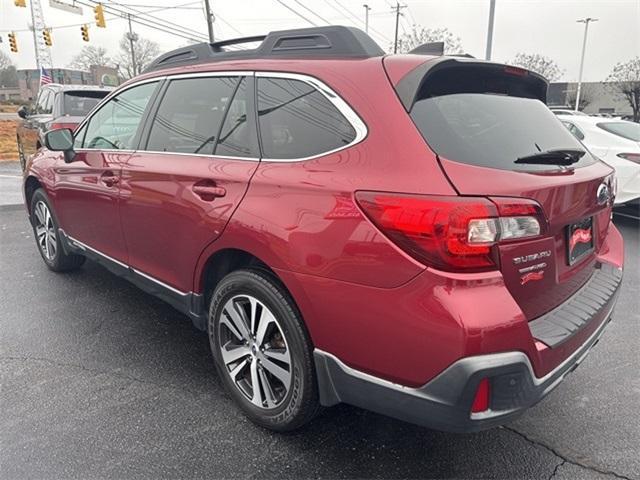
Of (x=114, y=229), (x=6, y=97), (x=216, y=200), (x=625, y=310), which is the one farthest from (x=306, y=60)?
(x=6, y=97)

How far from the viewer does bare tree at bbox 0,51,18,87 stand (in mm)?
59722

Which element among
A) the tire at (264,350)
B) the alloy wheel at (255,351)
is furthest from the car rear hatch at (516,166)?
the alloy wheel at (255,351)

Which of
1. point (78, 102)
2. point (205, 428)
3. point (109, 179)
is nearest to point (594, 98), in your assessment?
point (78, 102)

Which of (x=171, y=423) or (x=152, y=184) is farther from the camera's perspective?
(x=152, y=184)

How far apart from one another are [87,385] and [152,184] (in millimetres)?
1227

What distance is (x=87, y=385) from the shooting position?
2766 mm

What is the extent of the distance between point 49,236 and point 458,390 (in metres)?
4.28

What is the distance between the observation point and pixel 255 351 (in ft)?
7.86

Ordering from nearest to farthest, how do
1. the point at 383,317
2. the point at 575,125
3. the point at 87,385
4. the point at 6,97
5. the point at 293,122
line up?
1. the point at 383,317
2. the point at 293,122
3. the point at 87,385
4. the point at 575,125
5. the point at 6,97

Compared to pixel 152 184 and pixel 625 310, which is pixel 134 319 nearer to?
pixel 152 184

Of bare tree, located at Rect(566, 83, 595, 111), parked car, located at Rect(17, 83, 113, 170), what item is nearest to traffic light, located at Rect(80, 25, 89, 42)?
parked car, located at Rect(17, 83, 113, 170)

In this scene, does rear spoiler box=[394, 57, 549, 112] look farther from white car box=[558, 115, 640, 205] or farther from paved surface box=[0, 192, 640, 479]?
white car box=[558, 115, 640, 205]

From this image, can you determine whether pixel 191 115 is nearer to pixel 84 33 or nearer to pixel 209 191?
pixel 209 191

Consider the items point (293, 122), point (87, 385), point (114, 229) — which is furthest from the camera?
point (114, 229)
